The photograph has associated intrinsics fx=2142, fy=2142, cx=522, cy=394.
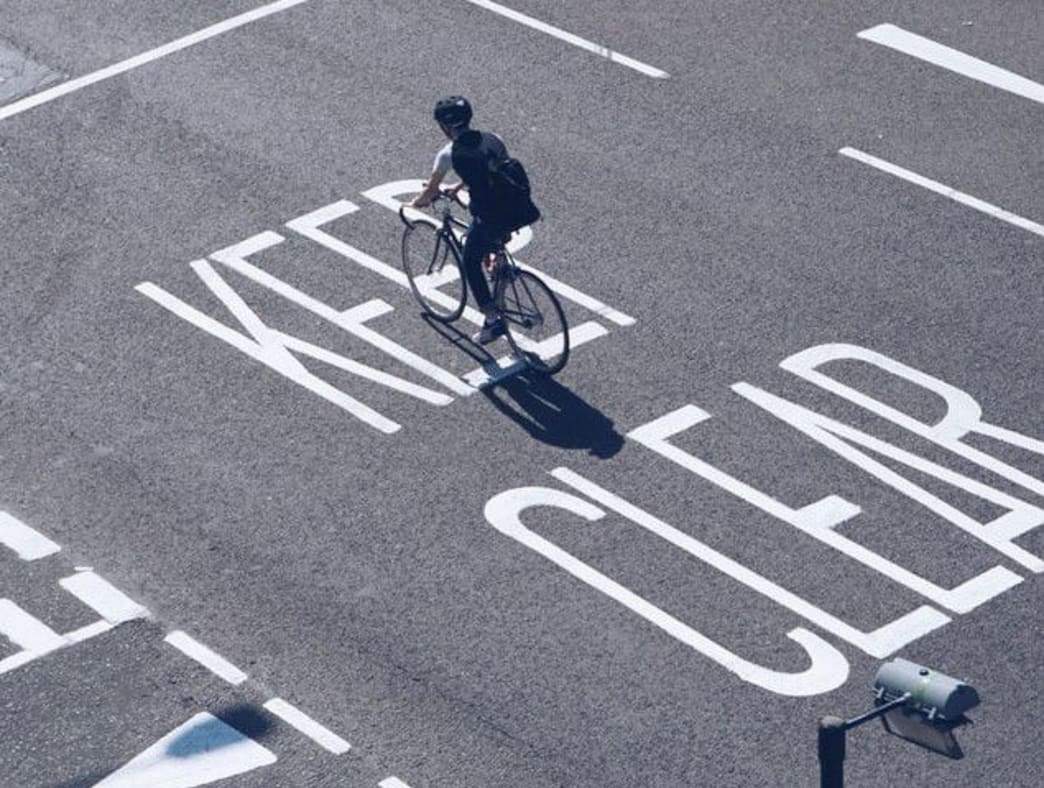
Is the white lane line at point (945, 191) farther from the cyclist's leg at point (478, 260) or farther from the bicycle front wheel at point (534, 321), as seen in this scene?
the cyclist's leg at point (478, 260)

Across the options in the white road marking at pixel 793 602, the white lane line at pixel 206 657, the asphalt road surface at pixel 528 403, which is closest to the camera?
the asphalt road surface at pixel 528 403

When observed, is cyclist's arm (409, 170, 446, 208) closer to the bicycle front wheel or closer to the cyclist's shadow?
the bicycle front wheel

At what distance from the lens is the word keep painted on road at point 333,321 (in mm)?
15266

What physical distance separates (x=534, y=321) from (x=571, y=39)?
5.33m

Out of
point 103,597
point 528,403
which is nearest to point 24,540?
point 103,597

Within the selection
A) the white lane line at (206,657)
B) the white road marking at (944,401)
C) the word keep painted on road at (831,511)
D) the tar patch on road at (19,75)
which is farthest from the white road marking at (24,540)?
the tar patch on road at (19,75)

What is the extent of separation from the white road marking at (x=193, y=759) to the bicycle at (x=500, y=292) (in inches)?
167

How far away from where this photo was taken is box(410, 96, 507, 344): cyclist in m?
15.0

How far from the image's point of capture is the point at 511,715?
40.3 ft

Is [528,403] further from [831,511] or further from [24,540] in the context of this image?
[24,540]

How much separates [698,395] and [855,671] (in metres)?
3.08

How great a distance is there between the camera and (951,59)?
64.3 feet

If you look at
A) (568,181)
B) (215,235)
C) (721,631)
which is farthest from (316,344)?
(721,631)

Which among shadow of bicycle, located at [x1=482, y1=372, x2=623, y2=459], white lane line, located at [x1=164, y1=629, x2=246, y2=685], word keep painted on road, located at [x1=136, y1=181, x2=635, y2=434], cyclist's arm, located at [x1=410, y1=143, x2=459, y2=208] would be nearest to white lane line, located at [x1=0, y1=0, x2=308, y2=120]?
word keep painted on road, located at [x1=136, y1=181, x2=635, y2=434]
